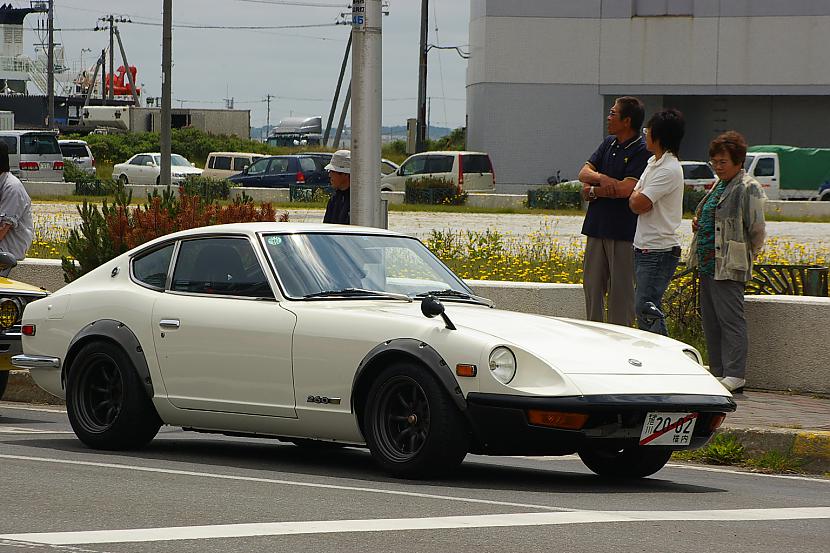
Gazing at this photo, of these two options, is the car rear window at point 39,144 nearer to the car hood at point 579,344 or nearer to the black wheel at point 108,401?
the black wheel at point 108,401

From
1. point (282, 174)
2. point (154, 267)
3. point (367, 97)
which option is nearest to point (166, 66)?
point (282, 174)

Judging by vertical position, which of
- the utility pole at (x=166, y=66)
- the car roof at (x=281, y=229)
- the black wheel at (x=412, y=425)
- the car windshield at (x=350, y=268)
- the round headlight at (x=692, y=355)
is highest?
the utility pole at (x=166, y=66)

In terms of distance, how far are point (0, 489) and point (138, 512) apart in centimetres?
99

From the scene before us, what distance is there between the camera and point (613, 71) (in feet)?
191

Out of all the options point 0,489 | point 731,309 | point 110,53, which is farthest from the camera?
point 110,53

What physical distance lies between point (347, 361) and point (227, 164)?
4597 centimetres

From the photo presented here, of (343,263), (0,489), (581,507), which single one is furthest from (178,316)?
(581,507)

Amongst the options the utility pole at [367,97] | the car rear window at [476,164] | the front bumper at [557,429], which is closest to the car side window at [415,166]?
the car rear window at [476,164]

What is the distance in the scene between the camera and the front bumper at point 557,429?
A: 24.2ft

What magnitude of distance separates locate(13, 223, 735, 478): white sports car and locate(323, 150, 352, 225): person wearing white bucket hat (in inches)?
131

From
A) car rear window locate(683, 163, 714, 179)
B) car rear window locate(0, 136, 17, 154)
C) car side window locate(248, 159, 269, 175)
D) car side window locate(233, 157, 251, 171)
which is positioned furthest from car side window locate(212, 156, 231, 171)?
car rear window locate(683, 163, 714, 179)

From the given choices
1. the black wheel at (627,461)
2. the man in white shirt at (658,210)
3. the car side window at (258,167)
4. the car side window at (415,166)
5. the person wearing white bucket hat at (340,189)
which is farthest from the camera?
the car side window at (258,167)

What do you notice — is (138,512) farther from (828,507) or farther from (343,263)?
(828,507)

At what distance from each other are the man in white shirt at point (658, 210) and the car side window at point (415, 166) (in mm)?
34653
